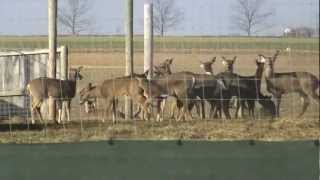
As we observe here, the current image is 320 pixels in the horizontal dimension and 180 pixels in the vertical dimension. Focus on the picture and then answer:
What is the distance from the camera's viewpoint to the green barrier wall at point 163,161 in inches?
257

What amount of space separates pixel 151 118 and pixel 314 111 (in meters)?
2.74

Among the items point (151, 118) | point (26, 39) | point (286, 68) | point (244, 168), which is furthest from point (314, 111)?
point (26, 39)

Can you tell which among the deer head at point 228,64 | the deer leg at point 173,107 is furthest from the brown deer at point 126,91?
the deer head at point 228,64

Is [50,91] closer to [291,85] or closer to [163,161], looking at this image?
[291,85]

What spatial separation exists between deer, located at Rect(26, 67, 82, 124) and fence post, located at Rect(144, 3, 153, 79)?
148 cm

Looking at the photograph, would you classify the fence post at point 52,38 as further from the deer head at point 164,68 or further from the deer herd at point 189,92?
the deer head at point 164,68

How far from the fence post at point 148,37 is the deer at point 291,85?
2225 mm

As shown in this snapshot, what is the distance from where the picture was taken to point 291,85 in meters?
11.5

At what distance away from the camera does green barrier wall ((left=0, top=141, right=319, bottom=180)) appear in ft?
21.4

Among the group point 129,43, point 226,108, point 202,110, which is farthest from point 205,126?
point 129,43

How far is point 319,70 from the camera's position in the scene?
8.53m

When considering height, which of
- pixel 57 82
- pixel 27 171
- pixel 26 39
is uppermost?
pixel 26 39

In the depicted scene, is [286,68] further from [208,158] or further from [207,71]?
[208,158]

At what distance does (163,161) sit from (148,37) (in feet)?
18.8
